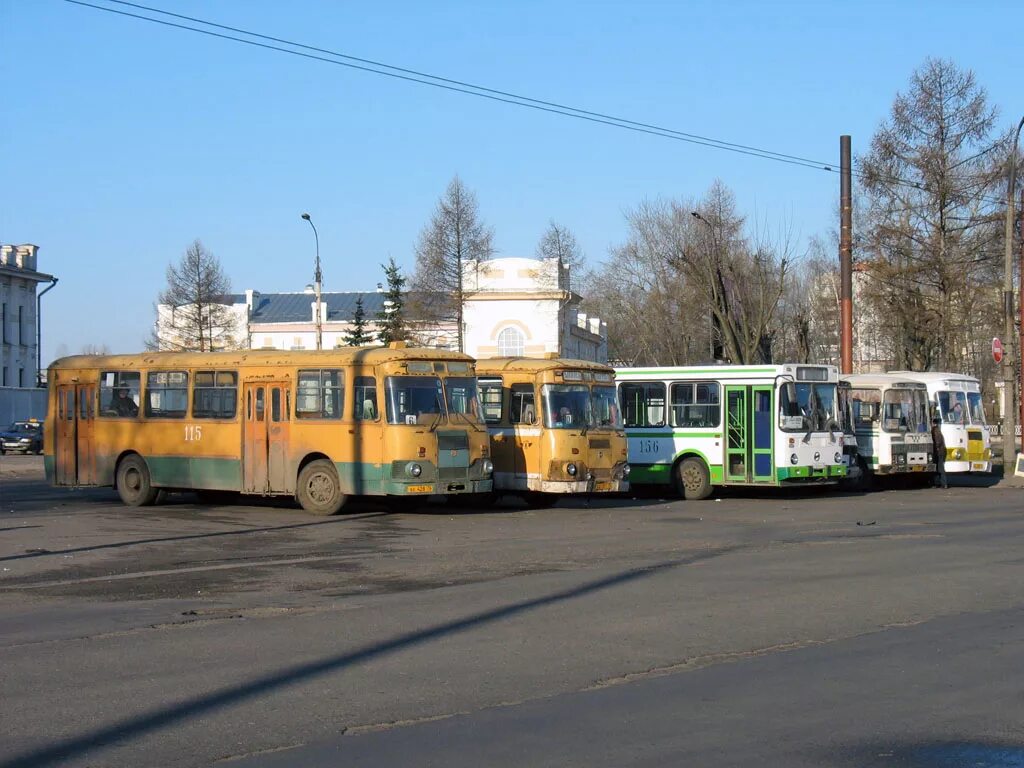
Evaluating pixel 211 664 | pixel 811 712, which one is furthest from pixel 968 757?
pixel 211 664

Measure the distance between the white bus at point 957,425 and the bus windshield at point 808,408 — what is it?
5.37 meters

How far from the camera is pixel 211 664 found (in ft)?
29.8

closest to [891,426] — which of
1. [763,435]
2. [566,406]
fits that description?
[763,435]

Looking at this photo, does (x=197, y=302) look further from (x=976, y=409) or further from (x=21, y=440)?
(x=976, y=409)

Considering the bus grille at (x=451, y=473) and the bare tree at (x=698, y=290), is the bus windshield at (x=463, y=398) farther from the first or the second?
the bare tree at (x=698, y=290)

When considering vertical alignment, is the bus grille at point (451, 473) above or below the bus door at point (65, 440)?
below

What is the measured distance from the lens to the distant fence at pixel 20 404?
72250mm

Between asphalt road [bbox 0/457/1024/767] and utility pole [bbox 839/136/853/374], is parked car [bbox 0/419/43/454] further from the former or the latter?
asphalt road [bbox 0/457/1024/767]

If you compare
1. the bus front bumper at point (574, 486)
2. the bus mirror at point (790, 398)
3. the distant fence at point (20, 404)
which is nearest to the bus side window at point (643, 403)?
the bus mirror at point (790, 398)

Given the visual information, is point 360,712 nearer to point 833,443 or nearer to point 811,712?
point 811,712

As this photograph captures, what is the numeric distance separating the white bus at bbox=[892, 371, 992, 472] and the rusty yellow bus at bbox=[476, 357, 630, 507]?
11180mm

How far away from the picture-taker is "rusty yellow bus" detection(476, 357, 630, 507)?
2398 centimetres

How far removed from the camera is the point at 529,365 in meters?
24.8

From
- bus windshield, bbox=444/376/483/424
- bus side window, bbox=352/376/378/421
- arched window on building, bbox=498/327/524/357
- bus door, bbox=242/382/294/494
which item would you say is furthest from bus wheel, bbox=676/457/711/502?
arched window on building, bbox=498/327/524/357
